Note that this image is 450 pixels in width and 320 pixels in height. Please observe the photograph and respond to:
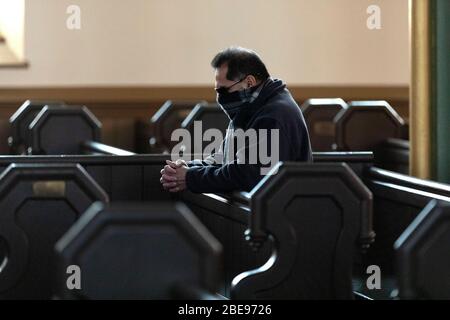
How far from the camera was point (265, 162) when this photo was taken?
466cm

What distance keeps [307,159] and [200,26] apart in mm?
6511

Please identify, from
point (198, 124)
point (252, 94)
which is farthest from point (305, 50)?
point (252, 94)

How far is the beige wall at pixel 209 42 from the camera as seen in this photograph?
1104 cm

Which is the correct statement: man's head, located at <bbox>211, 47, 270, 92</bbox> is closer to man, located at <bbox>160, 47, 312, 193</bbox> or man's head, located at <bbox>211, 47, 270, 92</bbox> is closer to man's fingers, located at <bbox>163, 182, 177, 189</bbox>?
man, located at <bbox>160, 47, 312, 193</bbox>

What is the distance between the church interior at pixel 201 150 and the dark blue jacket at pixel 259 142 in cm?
13

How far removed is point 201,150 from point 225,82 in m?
3.05

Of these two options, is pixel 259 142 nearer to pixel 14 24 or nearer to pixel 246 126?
pixel 246 126

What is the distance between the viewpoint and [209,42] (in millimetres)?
11164

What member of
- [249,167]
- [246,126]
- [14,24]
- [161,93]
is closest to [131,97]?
[161,93]

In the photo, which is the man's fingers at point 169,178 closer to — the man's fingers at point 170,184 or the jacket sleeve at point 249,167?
the man's fingers at point 170,184

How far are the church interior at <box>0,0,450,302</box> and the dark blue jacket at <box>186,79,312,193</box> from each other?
13 cm

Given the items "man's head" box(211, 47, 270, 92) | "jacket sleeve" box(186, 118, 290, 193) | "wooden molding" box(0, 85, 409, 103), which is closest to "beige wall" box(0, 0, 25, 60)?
"wooden molding" box(0, 85, 409, 103)
